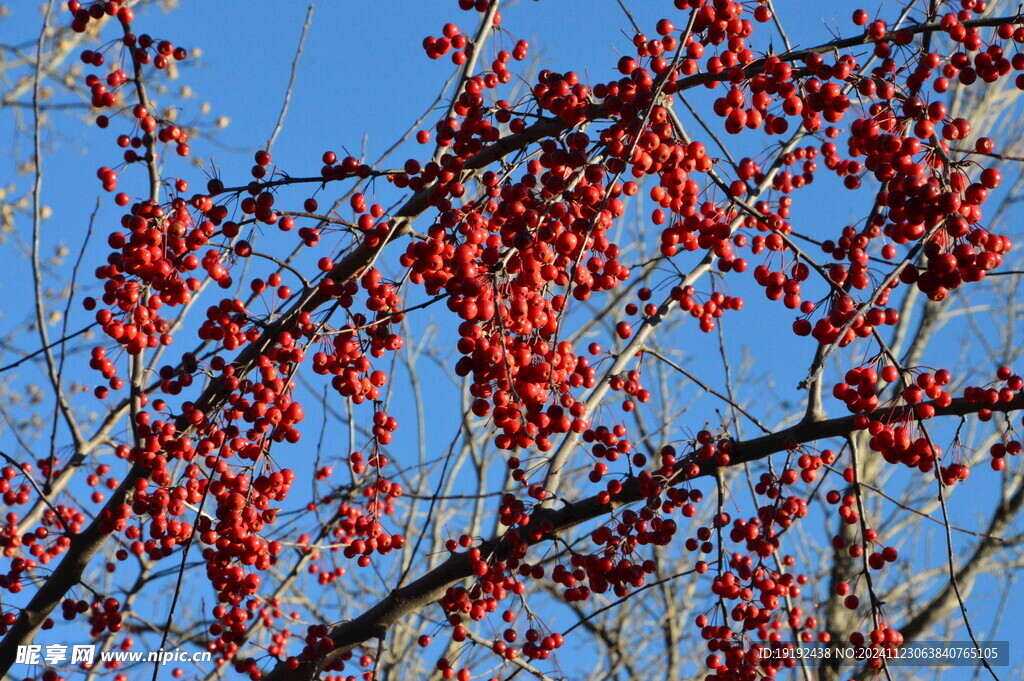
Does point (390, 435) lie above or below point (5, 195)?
below

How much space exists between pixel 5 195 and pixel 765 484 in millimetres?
9638

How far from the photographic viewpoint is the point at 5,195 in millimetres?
10320

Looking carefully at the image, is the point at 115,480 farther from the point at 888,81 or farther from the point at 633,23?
the point at 888,81

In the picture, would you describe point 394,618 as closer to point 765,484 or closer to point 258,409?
point 258,409

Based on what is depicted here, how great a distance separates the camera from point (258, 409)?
117 inches

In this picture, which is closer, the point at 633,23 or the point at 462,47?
the point at 633,23

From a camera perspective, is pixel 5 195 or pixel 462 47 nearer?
pixel 462 47

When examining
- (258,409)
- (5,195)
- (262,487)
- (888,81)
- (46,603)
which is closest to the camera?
(888,81)

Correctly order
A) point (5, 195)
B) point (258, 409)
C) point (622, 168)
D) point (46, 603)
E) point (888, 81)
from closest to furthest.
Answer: point (622, 168), point (888, 81), point (258, 409), point (46, 603), point (5, 195)

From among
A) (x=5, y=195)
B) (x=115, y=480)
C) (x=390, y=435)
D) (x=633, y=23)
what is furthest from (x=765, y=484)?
(x=5, y=195)

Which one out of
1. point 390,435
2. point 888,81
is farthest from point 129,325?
point 888,81

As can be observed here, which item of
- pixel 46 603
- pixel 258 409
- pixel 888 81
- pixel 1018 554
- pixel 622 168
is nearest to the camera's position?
pixel 622 168

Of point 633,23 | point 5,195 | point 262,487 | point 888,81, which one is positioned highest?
point 5,195

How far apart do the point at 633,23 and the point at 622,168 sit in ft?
4.28
